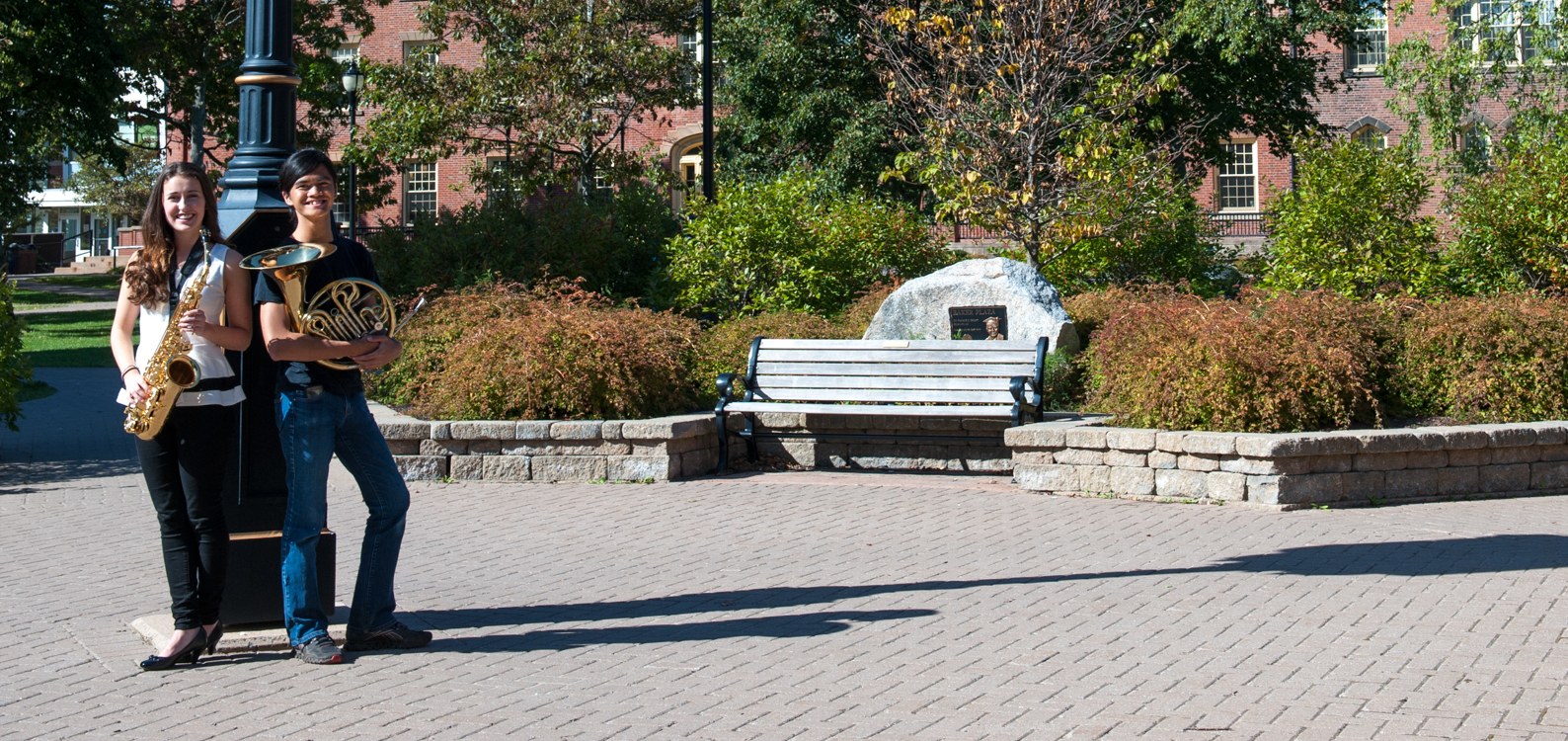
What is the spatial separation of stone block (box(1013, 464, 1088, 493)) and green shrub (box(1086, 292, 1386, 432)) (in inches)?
22.1

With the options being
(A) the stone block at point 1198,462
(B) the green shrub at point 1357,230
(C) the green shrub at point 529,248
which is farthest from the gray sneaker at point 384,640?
(B) the green shrub at point 1357,230

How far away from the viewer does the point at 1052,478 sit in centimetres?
930

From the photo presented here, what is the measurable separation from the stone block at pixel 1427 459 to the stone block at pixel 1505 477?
31 centimetres

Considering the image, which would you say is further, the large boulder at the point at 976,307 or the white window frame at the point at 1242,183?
the white window frame at the point at 1242,183

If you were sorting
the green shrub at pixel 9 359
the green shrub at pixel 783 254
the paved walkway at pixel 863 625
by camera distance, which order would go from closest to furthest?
the paved walkway at pixel 863 625 → the green shrub at pixel 9 359 → the green shrub at pixel 783 254

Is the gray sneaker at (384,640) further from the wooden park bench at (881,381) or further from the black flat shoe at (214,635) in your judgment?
the wooden park bench at (881,381)

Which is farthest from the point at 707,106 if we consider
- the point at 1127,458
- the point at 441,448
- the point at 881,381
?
the point at 1127,458

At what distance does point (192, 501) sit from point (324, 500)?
46cm

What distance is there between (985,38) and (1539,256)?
7.57 metres

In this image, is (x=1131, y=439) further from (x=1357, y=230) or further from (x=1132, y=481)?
(x=1357, y=230)

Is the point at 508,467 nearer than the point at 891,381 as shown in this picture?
Yes

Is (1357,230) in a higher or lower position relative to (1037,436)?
higher

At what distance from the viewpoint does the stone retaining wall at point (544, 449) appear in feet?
31.8

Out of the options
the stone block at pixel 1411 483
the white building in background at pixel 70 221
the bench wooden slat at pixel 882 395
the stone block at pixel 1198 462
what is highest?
the white building in background at pixel 70 221
